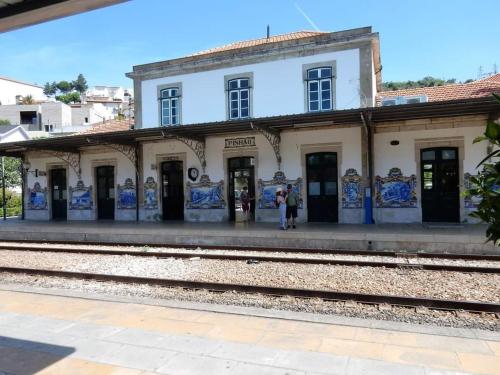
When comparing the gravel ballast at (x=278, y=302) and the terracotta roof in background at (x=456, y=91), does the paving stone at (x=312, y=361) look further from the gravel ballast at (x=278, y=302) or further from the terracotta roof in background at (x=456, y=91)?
the terracotta roof in background at (x=456, y=91)

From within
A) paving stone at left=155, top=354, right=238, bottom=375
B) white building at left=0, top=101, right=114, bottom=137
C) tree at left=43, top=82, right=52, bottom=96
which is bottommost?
paving stone at left=155, top=354, right=238, bottom=375

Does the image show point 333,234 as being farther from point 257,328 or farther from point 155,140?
point 155,140

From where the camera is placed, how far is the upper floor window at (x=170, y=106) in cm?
2033

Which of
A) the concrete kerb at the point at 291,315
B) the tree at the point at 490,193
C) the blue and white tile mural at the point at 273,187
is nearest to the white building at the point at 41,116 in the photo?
the blue and white tile mural at the point at 273,187

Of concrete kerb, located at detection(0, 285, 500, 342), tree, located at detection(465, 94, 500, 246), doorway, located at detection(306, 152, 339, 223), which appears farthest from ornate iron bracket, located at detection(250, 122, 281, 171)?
tree, located at detection(465, 94, 500, 246)

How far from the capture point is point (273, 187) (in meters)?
17.0

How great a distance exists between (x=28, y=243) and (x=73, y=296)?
952 centimetres

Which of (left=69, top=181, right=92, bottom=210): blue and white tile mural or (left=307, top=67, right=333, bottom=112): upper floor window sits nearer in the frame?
(left=307, top=67, right=333, bottom=112): upper floor window

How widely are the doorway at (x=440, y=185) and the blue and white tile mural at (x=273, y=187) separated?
179 inches

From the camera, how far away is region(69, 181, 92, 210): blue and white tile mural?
21.0 meters

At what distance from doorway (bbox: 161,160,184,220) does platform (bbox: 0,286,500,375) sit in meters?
13.0

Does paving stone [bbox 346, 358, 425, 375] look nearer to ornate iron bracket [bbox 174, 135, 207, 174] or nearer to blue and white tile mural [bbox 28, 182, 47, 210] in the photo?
ornate iron bracket [bbox 174, 135, 207, 174]

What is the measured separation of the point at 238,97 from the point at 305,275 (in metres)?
12.0

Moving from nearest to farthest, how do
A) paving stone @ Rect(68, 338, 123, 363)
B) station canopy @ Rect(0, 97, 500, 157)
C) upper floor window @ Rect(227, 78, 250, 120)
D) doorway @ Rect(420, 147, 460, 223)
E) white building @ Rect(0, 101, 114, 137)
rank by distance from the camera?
paving stone @ Rect(68, 338, 123, 363) → station canopy @ Rect(0, 97, 500, 157) → doorway @ Rect(420, 147, 460, 223) → upper floor window @ Rect(227, 78, 250, 120) → white building @ Rect(0, 101, 114, 137)
